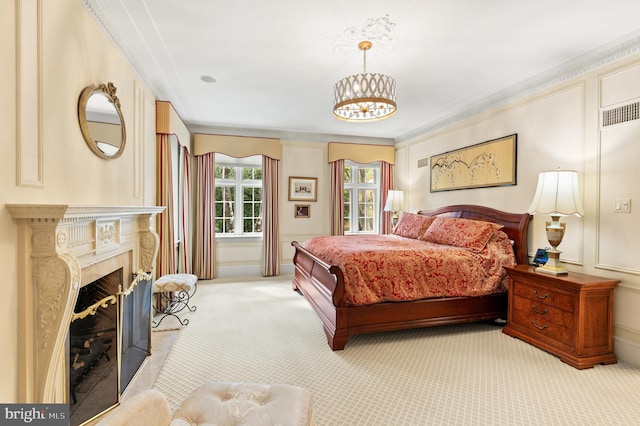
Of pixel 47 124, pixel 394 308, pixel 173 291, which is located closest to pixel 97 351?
pixel 47 124

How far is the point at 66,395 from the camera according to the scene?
5.57 feet

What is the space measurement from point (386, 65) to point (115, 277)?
3085mm

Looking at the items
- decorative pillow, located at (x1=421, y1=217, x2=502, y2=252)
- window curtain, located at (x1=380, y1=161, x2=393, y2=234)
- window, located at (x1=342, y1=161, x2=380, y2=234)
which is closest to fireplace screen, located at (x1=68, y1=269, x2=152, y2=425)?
decorative pillow, located at (x1=421, y1=217, x2=502, y2=252)

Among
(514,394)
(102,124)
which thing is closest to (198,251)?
(102,124)

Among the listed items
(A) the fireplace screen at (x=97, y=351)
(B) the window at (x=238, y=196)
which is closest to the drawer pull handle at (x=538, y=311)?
(A) the fireplace screen at (x=97, y=351)

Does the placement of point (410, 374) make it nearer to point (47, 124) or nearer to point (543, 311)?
point (543, 311)

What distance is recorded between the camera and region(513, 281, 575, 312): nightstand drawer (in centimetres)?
265

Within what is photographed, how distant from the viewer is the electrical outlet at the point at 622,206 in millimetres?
2645

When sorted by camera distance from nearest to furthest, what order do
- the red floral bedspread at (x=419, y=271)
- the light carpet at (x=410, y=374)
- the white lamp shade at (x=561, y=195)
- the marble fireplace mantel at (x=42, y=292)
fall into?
1. the marble fireplace mantel at (x=42, y=292)
2. the light carpet at (x=410, y=374)
3. the white lamp shade at (x=561, y=195)
4. the red floral bedspread at (x=419, y=271)

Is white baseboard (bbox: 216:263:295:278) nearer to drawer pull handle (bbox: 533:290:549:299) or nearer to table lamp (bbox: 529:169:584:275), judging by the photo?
drawer pull handle (bbox: 533:290:549:299)

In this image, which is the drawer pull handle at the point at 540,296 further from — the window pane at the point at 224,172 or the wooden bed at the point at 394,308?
the window pane at the point at 224,172

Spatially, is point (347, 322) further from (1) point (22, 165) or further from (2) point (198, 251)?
(2) point (198, 251)

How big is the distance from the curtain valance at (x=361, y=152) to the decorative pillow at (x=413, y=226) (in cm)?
163

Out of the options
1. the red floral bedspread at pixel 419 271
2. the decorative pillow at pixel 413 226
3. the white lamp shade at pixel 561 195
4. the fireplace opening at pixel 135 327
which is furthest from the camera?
the decorative pillow at pixel 413 226
